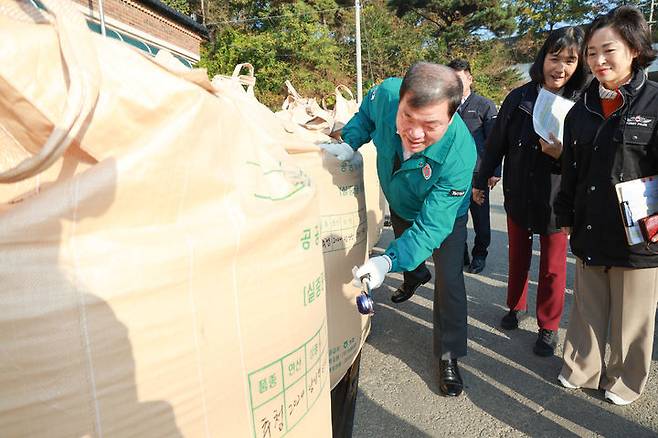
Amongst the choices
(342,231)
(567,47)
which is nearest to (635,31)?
(567,47)

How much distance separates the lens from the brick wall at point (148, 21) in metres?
9.79

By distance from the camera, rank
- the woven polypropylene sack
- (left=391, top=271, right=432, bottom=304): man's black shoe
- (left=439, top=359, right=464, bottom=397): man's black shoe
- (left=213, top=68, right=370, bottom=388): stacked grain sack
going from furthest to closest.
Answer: the woven polypropylene sack → (left=391, top=271, right=432, bottom=304): man's black shoe → (left=439, top=359, right=464, bottom=397): man's black shoe → (left=213, top=68, right=370, bottom=388): stacked grain sack

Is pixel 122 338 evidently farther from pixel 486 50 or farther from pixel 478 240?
pixel 486 50

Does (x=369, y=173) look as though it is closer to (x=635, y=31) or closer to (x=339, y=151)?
(x=339, y=151)

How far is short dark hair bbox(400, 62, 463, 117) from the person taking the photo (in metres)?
1.52

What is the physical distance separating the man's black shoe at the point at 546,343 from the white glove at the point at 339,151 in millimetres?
1513

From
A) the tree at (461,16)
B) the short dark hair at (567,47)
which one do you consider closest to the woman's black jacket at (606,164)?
the short dark hair at (567,47)

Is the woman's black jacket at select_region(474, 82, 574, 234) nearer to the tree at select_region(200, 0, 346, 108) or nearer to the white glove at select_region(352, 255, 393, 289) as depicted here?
the white glove at select_region(352, 255, 393, 289)

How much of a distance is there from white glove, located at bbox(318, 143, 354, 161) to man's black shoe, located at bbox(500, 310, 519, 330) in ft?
5.18

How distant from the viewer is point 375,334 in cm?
276

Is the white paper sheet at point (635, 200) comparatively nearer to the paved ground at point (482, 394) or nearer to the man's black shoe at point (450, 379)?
the paved ground at point (482, 394)

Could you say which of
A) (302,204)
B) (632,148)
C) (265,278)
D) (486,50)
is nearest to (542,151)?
(632,148)

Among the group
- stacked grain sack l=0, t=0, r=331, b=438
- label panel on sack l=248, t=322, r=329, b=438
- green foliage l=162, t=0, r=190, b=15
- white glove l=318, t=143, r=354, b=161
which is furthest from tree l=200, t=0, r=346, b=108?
stacked grain sack l=0, t=0, r=331, b=438

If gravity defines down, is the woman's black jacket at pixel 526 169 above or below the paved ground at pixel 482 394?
above
